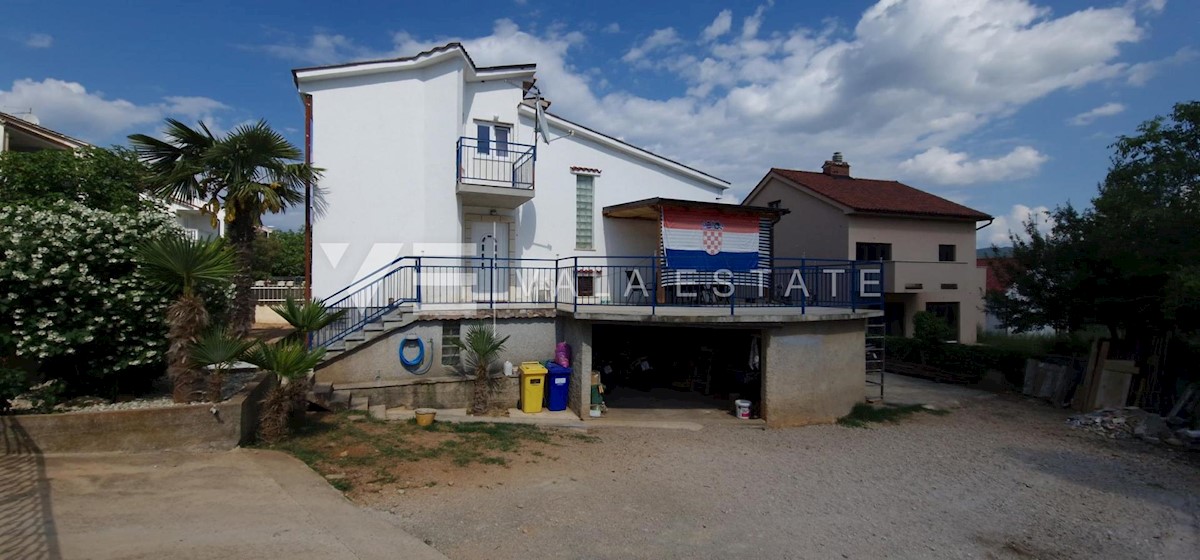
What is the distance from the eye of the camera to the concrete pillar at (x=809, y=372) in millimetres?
10836

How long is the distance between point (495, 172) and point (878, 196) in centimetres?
1627

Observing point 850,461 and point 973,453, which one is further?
point 973,453

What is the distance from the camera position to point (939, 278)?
2219 cm

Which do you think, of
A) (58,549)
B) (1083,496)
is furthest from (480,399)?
(1083,496)

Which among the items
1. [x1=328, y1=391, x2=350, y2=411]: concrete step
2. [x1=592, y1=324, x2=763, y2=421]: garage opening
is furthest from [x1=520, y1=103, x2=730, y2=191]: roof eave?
[x1=328, y1=391, x2=350, y2=411]: concrete step

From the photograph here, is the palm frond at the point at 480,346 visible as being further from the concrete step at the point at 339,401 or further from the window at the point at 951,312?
the window at the point at 951,312

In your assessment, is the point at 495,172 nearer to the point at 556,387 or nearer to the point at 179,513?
the point at 556,387

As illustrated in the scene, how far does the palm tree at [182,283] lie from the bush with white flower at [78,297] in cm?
28

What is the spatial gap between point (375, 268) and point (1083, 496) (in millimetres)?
13081

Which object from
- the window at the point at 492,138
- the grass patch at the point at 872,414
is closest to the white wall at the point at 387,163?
the window at the point at 492,138

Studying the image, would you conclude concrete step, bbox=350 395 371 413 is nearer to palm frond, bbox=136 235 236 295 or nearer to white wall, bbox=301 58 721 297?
palm frond, bbox=136 235 236 295

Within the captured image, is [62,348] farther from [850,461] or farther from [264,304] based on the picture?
[264,304]

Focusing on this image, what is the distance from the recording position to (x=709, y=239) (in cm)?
1458

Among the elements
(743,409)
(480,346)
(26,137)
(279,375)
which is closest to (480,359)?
(480,346)
